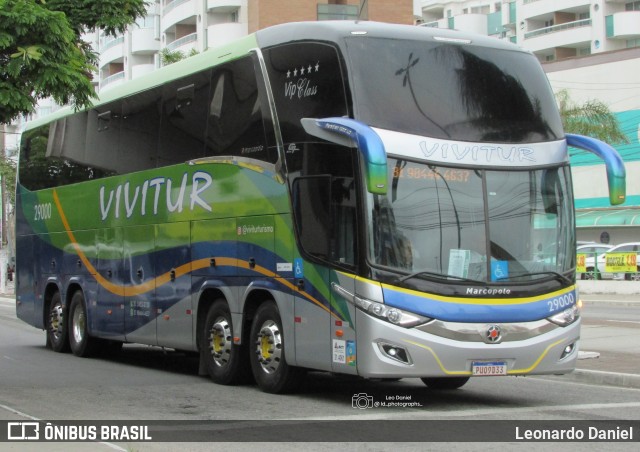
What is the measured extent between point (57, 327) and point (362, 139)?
11.2 meters

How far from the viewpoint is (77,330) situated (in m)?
19.6

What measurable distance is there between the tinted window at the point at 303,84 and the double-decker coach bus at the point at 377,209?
0.08 ft

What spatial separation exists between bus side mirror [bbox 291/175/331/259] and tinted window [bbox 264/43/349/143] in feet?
1.86

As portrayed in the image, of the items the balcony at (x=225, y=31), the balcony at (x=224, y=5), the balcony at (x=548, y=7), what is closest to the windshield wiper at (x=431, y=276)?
the balcony at (x=548, y=7)

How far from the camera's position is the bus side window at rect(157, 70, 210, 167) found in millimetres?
15031

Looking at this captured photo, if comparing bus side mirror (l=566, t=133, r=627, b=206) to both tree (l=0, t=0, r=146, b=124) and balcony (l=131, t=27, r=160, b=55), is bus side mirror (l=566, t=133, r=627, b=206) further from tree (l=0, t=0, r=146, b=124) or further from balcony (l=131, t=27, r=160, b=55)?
balcony (l=131, t=27, r=160, b=55)

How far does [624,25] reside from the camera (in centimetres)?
6525

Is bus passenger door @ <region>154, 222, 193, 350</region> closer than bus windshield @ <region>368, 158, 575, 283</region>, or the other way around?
bus windshield @ <region>368, 158, 575, 283</region>

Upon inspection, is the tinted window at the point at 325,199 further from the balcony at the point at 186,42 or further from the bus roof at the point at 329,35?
the balcony at the point at 186,42

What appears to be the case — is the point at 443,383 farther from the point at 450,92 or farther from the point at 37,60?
the point at 37,60

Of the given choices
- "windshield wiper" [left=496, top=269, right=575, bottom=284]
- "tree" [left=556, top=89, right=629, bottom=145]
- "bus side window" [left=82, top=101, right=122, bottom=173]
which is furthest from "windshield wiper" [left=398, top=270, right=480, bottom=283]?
"tree" [left=556, top=89, right=629, bottom=145]

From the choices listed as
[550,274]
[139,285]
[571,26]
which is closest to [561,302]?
[550,274]

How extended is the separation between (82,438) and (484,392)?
572cm

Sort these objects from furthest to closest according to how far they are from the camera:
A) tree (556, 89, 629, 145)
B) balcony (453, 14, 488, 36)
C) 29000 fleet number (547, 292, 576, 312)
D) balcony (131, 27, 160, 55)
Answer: balcony (131, 27, 160, 55)
balcony (453, 14, 488, 36)
tree (556, 89, 629, 145)
29000 fleet number (547, 292, 576, 312)
